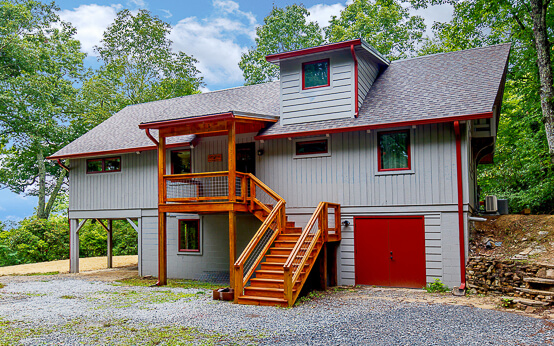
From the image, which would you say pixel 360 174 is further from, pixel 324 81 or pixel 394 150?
pixel 324 81

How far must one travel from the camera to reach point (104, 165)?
52.0 feet

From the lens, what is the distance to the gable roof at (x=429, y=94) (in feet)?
34.4

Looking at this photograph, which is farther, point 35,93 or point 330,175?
point 35,93

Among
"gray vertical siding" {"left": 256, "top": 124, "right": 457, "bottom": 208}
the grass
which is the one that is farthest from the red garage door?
the grass

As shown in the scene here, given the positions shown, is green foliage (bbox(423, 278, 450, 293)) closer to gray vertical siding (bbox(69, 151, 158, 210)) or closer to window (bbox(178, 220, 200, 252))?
window (bbox(178, 220, 200, 252))

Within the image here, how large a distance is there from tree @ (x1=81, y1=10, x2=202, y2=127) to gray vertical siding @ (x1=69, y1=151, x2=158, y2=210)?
12.7m

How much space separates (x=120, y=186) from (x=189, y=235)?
3.09 metres

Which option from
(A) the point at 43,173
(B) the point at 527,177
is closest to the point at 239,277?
(B) the point at 527,177

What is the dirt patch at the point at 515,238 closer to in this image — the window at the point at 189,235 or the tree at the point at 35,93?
the window at the point at 189,235

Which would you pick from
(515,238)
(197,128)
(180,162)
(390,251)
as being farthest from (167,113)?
(515,238)

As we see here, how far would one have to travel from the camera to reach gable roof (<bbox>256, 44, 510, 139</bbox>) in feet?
34.4

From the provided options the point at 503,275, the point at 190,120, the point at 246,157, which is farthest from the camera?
the point at 246,157

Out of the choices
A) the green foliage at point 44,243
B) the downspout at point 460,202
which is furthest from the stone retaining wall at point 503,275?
the green foliage at point 44,243

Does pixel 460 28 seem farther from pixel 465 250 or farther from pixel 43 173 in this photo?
pixel 43 173
